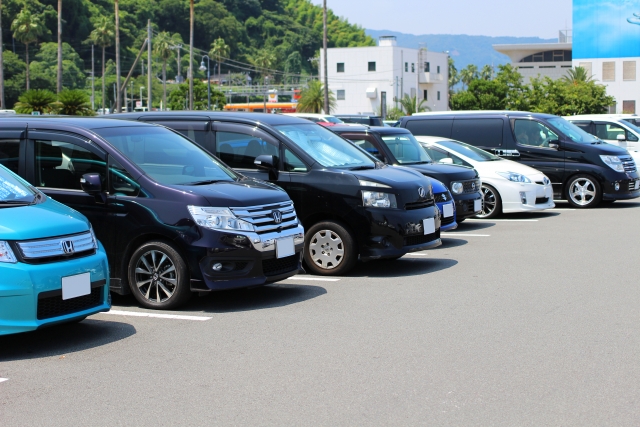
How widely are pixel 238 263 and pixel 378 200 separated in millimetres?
2331

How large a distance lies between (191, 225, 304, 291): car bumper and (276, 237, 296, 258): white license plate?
0.04m

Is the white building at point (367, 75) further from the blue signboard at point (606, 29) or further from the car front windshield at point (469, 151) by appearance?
the car front windshield at point (469, 151)

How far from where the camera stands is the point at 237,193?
8094mm

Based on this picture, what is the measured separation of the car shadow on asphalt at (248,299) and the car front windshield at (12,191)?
1.67m

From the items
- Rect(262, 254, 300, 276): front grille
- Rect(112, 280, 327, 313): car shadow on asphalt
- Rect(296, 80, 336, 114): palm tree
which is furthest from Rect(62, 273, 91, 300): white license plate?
Rect(296, 80, 336, 114): palm tree

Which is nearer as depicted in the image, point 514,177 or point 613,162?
point 514,177

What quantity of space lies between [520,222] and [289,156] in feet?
22.0

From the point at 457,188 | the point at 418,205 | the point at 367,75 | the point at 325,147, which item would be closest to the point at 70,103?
the point at 457,188

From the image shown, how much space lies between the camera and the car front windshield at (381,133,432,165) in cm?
1356

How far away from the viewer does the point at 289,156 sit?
392 inches

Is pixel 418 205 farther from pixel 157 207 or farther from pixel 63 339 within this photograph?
pixel 63 339

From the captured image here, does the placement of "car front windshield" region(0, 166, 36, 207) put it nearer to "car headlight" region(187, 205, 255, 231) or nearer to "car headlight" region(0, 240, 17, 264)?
"car headlight" region(0, 240, 17, 264)

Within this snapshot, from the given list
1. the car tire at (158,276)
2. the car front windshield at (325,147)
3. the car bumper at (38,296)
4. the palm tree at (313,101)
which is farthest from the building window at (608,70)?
the car bumper at (38,296)

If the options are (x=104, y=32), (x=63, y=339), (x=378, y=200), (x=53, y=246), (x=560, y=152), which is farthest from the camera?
(x=104, y=32)
